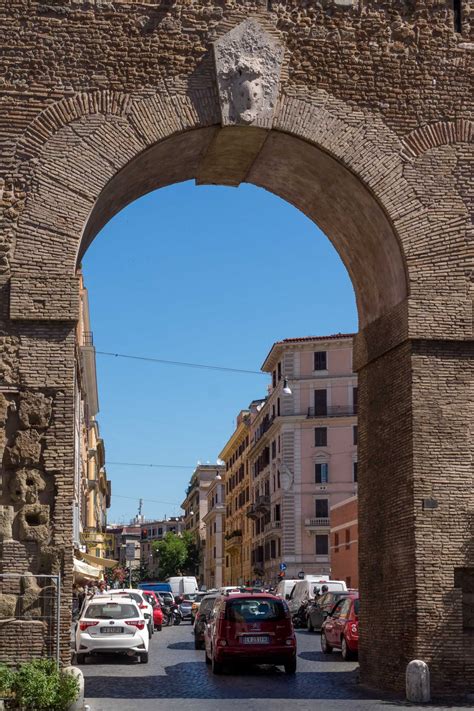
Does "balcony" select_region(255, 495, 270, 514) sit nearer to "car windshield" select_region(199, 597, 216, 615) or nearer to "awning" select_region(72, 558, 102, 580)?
"awning" select_region(72, 558, 102, 580)

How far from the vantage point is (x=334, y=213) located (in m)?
18.2

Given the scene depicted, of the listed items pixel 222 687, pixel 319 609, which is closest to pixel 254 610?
pixel 222 687

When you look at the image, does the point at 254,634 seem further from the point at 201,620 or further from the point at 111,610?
the point at 201,620

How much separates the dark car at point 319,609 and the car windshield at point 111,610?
9.40 meters

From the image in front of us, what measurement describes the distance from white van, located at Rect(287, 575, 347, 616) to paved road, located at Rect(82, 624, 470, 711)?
1320 cm

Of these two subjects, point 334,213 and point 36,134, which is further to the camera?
point 334,213

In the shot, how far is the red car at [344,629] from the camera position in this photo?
21984mm

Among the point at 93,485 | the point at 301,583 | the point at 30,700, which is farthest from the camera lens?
the point at 93,485

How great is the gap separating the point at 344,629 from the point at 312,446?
153ft

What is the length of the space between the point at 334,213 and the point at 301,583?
952 inches

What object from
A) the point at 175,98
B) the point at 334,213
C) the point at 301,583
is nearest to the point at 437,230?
the point at 334,213

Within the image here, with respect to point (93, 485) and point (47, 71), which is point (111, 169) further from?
point (93, 485)

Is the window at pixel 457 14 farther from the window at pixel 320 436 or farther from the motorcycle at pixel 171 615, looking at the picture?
the window at pixel 320 436

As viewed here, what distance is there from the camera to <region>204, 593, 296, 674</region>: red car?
19.2 metres
